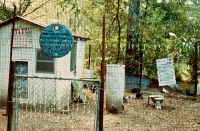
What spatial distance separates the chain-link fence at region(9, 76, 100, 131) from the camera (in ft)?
27.1

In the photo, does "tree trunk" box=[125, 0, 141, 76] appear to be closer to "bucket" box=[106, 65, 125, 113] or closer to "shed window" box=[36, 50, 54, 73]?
"bucket" box=[106, 65, 125, 113]

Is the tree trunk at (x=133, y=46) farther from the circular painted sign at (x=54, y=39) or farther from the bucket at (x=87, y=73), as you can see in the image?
the circular painted sign at (x=54, y=39)

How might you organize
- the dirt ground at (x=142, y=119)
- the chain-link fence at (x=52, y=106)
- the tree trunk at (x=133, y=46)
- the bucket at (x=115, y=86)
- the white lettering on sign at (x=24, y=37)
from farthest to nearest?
the tree trunk at (x=133, y=46) → the white lettering on sign at (x=24, y=37) → the bucket at (x=115, y=86) → the chain-link fence at (x=52, y=106) → the dirt ground at (x=142, y=119)

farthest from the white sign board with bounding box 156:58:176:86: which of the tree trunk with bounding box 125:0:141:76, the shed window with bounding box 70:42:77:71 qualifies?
the shed window with bounding box 70:42:77:71

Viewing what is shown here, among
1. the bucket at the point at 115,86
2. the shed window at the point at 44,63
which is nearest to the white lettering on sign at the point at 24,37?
the shed window at the point at 44,63

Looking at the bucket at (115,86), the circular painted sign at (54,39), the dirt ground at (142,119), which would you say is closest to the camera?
the circular painted sign at (54,39)

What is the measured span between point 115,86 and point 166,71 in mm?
1950

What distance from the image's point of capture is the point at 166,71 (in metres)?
8.38

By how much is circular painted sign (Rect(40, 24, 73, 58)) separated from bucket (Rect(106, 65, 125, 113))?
157 inches

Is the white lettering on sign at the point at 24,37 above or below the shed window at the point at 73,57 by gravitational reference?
above

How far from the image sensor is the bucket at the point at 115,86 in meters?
9.52

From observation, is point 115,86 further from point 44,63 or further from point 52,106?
point 44,63

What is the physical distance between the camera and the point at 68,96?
11406 mm

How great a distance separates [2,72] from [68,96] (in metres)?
2.76
